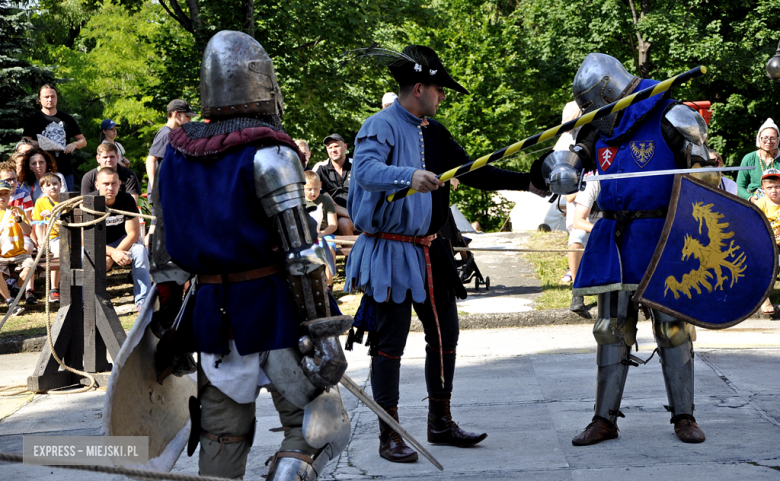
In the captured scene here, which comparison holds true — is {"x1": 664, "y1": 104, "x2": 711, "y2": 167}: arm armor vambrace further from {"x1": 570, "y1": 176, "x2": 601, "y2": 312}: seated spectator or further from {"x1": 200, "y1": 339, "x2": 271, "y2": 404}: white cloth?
{"x1": 570, "y1": 176, "x2": 601, "y2": 312}: seated spectator

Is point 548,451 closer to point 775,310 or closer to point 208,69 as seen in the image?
point 208,69

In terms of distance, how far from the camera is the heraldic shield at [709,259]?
147 inches

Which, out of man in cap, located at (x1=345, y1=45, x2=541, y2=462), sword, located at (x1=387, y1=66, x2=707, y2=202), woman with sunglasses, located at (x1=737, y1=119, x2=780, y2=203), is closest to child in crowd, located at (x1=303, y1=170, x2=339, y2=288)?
woman with sunglasses, located at (x1=737, y1=119, x2=780, y2=203)

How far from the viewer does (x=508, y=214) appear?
63.7ft

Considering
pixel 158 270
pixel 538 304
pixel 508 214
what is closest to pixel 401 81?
pixel 158 270

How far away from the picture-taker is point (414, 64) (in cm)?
389

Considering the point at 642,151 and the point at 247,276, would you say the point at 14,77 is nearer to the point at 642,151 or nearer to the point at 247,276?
the point at 642,151

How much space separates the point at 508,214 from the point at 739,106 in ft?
25.9

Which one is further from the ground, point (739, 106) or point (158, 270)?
point (739, 106)

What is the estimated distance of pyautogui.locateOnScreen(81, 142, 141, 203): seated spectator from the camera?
7.91 m

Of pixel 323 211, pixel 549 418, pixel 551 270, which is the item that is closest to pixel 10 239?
pixel 323 211

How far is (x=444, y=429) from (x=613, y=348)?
0.92 m

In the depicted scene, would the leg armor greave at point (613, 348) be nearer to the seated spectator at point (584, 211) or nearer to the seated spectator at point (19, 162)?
the seated spectator at point (584, 211)

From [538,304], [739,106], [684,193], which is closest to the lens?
[684,193]
